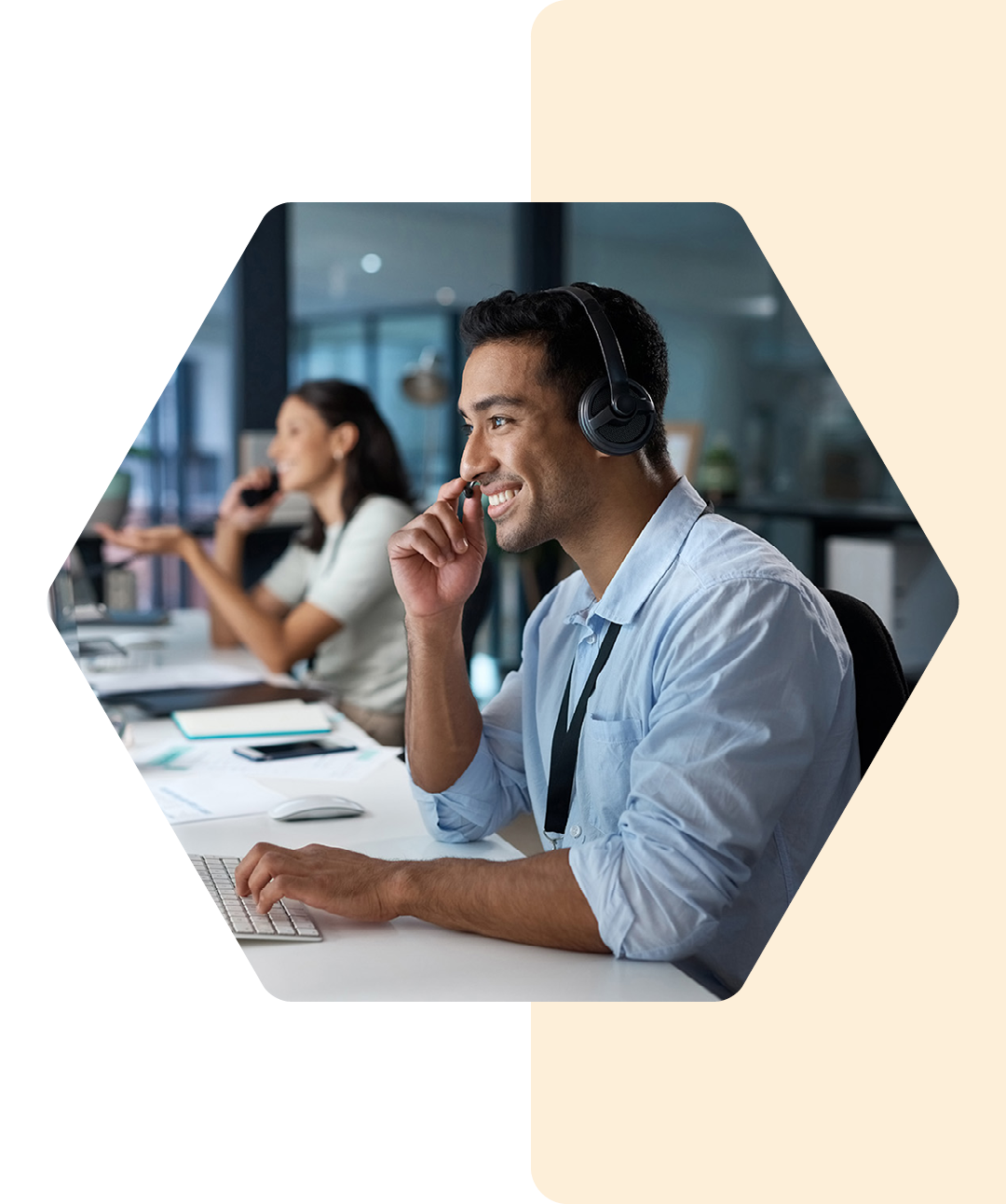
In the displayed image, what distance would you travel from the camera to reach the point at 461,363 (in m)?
1.03

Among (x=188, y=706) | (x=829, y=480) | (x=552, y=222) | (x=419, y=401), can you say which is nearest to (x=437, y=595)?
(x=552, y=222)

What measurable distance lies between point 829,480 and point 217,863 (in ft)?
16.7

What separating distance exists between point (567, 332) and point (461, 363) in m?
0.11

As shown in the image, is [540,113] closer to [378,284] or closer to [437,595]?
[437,595]

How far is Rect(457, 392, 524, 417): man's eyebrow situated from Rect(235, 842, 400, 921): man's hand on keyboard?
411 mm

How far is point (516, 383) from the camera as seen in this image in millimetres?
968

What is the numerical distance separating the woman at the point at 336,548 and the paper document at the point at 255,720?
0.31 m

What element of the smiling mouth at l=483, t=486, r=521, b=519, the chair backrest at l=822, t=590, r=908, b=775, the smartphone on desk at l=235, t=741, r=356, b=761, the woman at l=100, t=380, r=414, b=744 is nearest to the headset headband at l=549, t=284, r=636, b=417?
the smiling mouth at l=483, t=486, r=521, b=519

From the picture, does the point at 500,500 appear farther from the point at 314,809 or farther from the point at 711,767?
the point at 314,809

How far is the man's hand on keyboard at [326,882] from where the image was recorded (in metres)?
1.03

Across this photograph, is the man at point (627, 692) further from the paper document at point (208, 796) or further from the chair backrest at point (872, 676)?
the paper document at point (208, 796)

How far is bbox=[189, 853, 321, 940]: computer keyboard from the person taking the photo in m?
1.02

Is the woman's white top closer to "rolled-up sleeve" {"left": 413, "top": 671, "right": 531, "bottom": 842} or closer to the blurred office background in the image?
the blurred office background

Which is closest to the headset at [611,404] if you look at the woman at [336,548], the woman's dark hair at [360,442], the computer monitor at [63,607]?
the computer monitor at [63,607]
